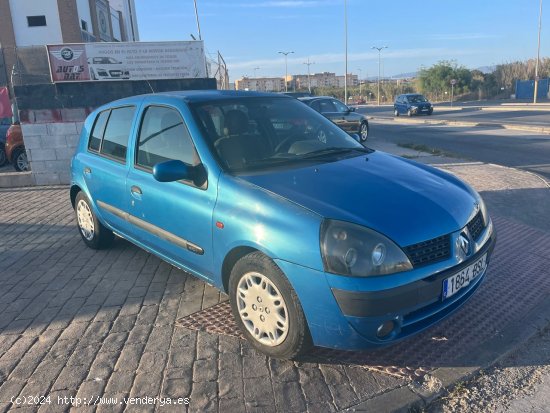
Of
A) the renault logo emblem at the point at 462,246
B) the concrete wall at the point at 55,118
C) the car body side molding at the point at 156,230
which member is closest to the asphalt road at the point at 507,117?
the concrete wall at the point at 55,118

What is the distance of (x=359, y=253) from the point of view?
8.29ft

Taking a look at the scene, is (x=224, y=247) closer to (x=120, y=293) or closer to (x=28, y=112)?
(x=120, y=293)

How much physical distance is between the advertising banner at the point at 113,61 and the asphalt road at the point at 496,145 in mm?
7604

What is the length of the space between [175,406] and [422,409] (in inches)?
54.2

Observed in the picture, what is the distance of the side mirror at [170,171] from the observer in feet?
10.5

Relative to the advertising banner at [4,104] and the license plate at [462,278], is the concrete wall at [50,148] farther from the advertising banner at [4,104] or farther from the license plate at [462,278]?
the license plate at [462,278]

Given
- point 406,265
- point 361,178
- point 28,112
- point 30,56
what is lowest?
point 406,265

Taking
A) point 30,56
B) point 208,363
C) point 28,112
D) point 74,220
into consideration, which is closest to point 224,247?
point 208,363

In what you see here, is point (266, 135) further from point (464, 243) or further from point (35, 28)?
point (35, 28)

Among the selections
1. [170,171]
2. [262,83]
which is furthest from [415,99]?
[262,83]

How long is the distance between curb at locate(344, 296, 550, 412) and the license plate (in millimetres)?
477

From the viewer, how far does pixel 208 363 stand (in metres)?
3.00

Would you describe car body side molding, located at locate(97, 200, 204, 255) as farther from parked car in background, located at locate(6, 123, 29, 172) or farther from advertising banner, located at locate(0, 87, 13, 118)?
parked car in background, located at locate(6, 123, 29, 172)

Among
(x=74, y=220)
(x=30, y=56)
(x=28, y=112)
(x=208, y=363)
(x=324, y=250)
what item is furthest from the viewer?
(x=30, y=56)
